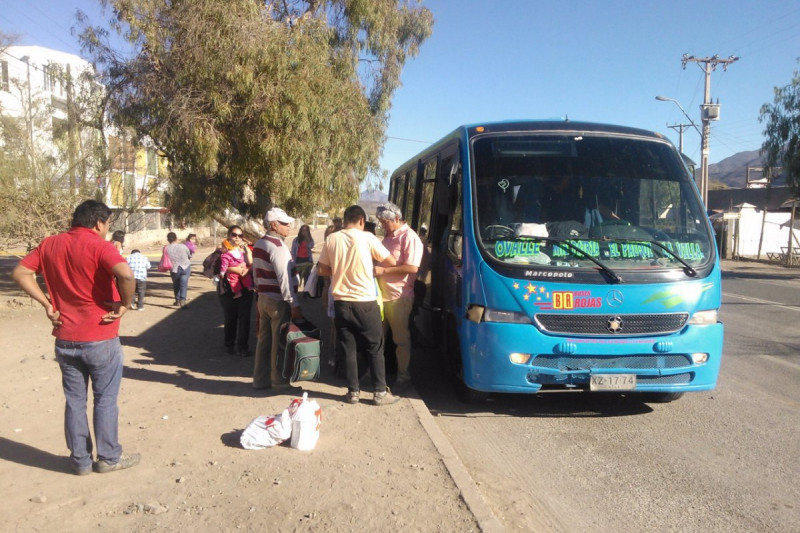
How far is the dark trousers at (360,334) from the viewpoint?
587 centimetres

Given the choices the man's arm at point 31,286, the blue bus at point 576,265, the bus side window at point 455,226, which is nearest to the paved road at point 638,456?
the blue bus at point 576,265

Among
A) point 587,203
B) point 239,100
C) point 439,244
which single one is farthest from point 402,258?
point 239,100

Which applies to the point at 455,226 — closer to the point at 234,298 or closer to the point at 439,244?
the point at 439,244

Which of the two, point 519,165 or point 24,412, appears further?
point 519,165

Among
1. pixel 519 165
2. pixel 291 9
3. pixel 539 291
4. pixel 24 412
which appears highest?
pixel 291 9

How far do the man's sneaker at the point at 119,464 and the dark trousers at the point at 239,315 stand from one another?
3894 millimetres

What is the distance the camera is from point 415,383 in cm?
763

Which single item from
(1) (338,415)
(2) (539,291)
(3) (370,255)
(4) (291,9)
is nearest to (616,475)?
(2) (539,291)

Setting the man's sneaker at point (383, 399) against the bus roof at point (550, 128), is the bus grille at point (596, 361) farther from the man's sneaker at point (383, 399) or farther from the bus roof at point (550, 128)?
the bus roof at point (550, 128)

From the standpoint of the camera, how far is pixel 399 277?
21.2 feet

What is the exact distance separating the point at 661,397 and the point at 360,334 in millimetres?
3161

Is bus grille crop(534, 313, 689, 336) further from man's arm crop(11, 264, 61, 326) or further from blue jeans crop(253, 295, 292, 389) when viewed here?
man's arm crop(11, 264, 61, 326)

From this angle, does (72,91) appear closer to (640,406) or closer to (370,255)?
(370,255)

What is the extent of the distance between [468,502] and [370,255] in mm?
2665
